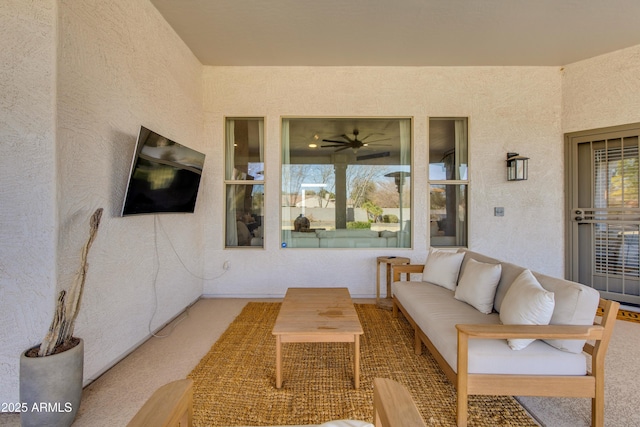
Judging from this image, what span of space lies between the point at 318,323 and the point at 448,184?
117 inches

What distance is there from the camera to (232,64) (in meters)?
3.91

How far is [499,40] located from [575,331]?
335 cm

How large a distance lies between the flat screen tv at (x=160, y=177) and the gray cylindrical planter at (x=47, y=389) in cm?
109

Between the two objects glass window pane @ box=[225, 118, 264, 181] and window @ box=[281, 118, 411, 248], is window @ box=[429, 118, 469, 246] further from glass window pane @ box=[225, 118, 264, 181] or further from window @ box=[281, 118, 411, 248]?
glass window pane @ box=[225, 118, 264, 181]

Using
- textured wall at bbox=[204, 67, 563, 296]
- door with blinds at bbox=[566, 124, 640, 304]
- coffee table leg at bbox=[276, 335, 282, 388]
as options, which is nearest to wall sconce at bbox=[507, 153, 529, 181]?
textured wall at bbox=[204, 67, 563, 296]

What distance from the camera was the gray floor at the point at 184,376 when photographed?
171 cm

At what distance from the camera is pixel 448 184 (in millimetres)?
4016

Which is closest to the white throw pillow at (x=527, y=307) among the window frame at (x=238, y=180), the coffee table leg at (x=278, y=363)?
the coffee table leg at (x=278, y=363)

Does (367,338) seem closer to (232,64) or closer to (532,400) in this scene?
(532,400)

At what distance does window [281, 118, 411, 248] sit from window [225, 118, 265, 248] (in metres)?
0.37

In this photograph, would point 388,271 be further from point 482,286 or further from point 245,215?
point 245,215

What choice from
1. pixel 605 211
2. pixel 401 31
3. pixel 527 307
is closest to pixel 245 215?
pixel 401 31

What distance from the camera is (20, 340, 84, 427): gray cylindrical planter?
1.49 meters

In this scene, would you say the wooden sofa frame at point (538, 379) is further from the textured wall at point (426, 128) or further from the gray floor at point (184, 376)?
the textured wall at point (426, 128)
